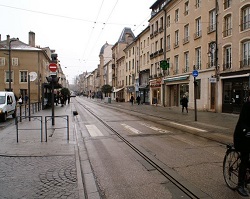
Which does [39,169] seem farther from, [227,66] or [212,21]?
[212,21]

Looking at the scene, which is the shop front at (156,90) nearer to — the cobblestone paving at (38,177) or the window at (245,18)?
the window at (245,18)

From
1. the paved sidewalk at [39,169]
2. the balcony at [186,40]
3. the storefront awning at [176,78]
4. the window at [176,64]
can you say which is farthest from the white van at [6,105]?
the window at [176,64]

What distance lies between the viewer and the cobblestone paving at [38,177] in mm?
4383

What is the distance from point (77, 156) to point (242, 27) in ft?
59.9

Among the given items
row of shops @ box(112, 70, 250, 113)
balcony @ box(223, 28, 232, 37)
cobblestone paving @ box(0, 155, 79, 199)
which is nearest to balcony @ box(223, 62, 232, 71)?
row of shops @ box(112, 70, 250, 113)

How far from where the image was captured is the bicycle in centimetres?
434

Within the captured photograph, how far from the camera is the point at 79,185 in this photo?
15.5 ft

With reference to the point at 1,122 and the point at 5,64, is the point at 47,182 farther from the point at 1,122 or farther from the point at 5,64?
the point at 5,64

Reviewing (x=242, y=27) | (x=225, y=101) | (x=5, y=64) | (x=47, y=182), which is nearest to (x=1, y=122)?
(x=47, y=182)

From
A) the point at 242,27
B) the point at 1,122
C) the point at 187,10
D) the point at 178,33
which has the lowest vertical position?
the point at 1,122

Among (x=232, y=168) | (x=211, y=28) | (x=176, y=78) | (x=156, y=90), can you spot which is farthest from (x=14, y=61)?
(x=232, y=168)

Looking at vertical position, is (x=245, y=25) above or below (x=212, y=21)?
below

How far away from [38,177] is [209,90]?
845 inches

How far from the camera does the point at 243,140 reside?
13.0 feet
